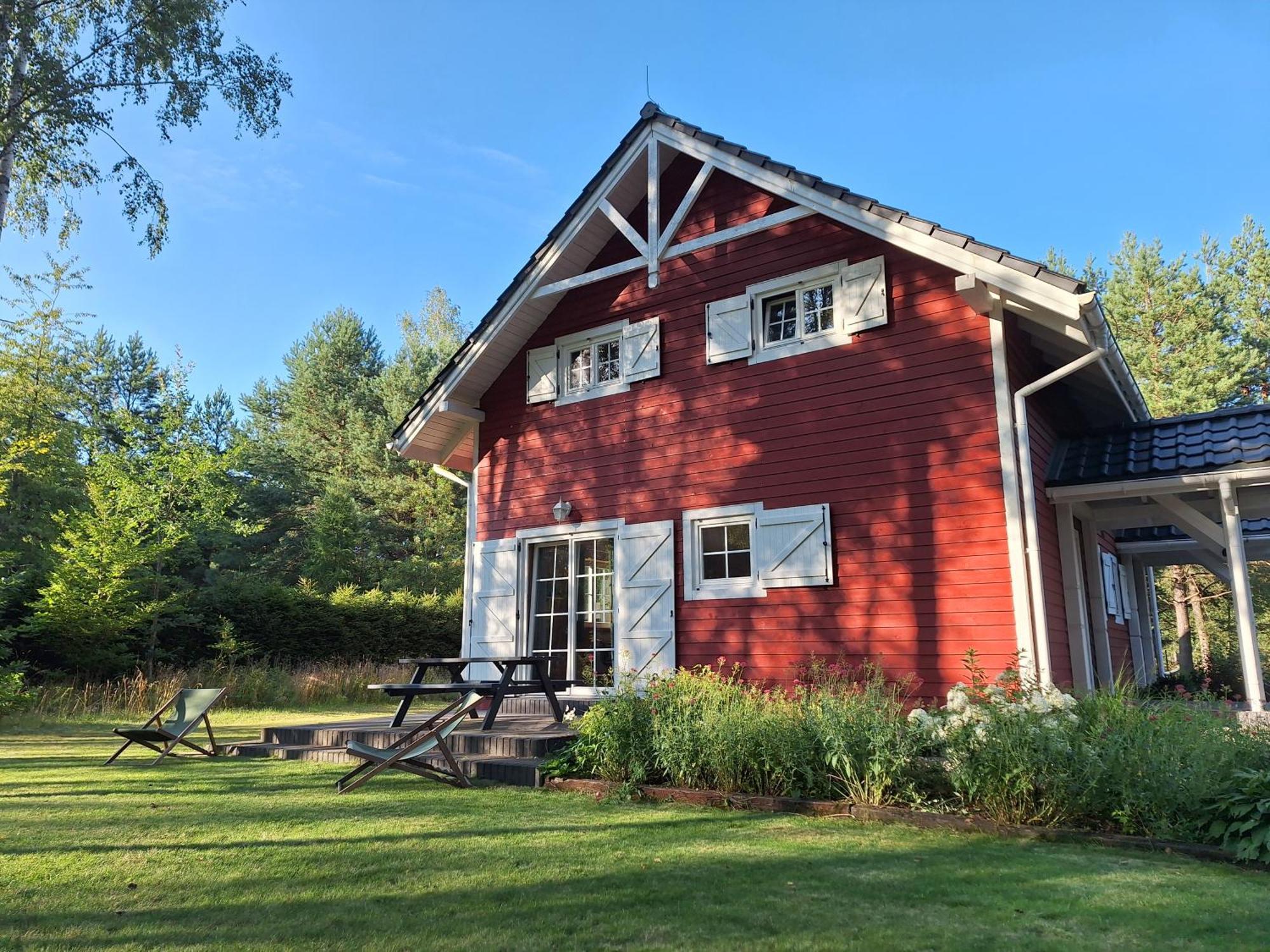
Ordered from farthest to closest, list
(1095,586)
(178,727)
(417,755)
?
(1095,586) → (178,727) → (417,755)

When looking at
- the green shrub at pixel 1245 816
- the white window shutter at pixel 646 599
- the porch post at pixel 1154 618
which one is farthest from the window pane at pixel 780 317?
the porch post at pixel 1154 618

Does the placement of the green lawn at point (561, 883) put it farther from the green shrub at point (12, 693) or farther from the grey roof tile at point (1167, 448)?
the green shrub at point (12, 693)

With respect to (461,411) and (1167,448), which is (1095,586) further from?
(461,411)

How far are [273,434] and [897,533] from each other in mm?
26796

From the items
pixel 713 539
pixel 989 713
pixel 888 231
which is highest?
pixel 888 231

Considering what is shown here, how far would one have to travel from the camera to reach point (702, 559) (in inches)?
340

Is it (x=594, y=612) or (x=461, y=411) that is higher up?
(x=461, y=411)

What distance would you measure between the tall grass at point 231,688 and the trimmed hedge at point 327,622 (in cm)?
64

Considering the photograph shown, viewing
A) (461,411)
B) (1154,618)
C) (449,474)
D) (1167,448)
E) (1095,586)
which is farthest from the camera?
(1154,618)

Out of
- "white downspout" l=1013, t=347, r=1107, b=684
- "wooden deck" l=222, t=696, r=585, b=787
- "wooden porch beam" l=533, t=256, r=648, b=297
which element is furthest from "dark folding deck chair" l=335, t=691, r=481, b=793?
"wooden porch beam" l=533, t=256, r=648, b=297

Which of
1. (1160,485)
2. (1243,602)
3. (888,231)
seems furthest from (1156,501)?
(888,231)

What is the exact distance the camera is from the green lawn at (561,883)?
2746mm

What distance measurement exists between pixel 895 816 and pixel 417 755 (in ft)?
10.2

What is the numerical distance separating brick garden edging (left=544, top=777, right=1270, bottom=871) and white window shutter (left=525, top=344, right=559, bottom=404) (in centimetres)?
546
